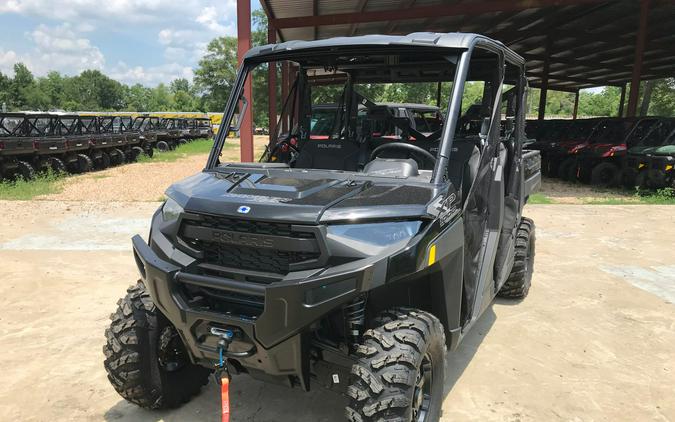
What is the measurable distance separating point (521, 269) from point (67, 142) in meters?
14.7

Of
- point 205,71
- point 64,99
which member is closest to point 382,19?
point 205,71

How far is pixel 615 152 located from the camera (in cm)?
1359

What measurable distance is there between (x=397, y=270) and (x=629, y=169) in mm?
13566

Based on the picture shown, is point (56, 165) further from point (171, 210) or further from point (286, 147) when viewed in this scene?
point (171, 210)

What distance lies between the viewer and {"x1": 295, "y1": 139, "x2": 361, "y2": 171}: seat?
12.1ft

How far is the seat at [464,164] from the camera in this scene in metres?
3.24

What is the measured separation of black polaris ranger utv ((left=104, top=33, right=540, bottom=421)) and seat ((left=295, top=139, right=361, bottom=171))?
16.3 inches

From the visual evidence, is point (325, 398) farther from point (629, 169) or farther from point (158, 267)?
point (629, 169)

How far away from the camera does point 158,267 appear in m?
2.38

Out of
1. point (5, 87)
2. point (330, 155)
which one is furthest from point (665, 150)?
point (5, 87)

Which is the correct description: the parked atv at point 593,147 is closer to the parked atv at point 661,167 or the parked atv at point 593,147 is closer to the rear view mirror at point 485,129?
the parked atv at point 661,167

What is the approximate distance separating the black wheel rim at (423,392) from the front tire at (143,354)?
1426 millimetres

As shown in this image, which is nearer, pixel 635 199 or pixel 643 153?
pixel 635 199

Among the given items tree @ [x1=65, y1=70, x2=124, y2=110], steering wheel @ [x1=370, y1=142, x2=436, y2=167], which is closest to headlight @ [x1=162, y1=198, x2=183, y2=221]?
steering wheel @ [x1=370, y1=142, x2=436, y2=167]
